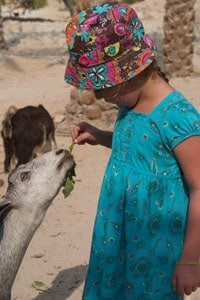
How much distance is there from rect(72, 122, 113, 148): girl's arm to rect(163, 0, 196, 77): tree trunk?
26.8ft

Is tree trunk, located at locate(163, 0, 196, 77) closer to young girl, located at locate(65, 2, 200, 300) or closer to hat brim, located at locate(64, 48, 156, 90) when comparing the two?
young girl, located at locate(65, 2, 200, 300)

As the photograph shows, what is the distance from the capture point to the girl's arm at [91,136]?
120 inches

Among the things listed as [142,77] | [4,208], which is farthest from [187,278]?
[4,208]

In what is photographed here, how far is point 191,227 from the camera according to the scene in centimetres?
246

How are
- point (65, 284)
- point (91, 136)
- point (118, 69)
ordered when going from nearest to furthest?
point (118, 69) < point (91, 136) < point (65, 284)

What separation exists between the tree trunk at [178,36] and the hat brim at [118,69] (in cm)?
858

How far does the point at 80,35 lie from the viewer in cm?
250

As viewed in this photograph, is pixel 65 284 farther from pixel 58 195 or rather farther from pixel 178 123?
pixel 178 123

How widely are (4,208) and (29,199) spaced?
0.46ft

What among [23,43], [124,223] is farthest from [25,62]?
[124,223]

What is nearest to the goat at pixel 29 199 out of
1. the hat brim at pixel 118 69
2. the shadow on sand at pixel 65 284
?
the hat brim at pixel 118 69

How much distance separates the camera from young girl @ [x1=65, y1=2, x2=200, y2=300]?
2471 mm

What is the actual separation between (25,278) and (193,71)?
7.61 m

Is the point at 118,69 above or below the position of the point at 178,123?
above
